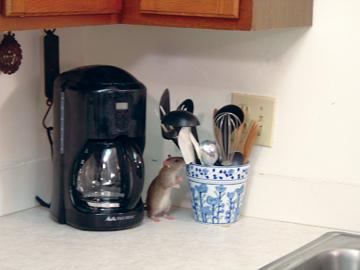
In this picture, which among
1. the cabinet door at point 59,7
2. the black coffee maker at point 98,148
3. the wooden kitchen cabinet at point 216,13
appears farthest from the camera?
the black coffee maker at point 98,148

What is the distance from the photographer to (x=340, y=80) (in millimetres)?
1637

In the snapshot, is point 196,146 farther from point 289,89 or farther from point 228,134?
point 289,89

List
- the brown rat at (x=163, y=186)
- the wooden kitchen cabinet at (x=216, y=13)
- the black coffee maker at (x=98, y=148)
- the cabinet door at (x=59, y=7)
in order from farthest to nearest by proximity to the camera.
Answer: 1. the brown rat at (x=163, y=186)
2. the black coffee maker at (x=98, y=148)
3. the wooden kitchen cabinet at (x=216, y=13)
4. the cabinet door at (x=59, y=7)

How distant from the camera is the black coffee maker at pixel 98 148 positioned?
62.7 inches

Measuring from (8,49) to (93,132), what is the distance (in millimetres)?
268

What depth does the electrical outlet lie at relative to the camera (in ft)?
5.63

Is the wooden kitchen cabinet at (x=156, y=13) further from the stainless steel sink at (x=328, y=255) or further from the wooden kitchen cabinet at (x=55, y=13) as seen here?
the stainless steel sink at (x=328, y=255)

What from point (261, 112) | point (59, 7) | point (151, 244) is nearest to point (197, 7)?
Result: point (59, 7)

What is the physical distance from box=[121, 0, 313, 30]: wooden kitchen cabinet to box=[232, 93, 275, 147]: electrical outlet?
0.20 m

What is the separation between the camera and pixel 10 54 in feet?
Answer: 5.53

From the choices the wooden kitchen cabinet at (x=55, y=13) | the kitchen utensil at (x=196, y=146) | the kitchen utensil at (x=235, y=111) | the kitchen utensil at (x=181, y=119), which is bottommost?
the kitchen utensil at (x=196, y=146)

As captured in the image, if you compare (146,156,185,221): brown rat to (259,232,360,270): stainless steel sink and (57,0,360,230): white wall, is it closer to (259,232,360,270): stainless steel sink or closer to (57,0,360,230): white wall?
(57,0,360,230): white wall

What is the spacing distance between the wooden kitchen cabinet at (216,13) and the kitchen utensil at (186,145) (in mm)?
259

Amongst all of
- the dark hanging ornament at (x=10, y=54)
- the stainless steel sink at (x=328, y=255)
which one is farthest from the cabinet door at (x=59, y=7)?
the stainless steel sink at (x=328, y=255)
